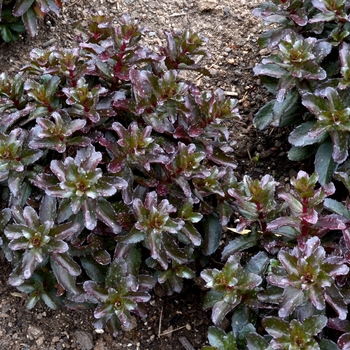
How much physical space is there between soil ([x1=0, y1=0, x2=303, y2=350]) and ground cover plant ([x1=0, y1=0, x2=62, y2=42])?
0.48 ft

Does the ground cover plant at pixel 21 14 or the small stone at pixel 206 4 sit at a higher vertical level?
the ground cover plant at pixel 21 14

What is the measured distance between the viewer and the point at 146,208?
7.84ft

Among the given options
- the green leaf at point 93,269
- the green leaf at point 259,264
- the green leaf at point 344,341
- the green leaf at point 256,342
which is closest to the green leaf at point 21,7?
the green leaf at point 93,269

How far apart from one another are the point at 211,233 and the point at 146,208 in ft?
1.36

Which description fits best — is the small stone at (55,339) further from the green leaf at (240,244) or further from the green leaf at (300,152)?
the green leaf at (300,152)

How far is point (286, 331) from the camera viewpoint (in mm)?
2191

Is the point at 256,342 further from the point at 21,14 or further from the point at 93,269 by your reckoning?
the point at 21,14

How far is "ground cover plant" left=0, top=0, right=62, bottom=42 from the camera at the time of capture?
321cm

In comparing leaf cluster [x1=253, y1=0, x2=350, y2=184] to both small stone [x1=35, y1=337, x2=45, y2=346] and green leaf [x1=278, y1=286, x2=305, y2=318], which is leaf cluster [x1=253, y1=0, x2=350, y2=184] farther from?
small stone [x1=35, y1=337, x2=45, y2=346]

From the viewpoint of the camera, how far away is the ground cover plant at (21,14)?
126 inches

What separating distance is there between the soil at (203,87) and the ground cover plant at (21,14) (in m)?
0.15

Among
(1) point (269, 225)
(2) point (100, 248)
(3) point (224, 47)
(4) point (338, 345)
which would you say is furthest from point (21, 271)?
(3) point (224, 47)

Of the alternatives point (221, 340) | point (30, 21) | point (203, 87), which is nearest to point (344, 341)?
point (221, 340)

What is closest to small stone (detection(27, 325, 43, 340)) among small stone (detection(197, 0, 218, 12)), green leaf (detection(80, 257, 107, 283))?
green leaf (detection(80, 257, 107, 283))
